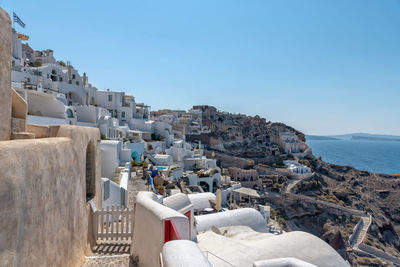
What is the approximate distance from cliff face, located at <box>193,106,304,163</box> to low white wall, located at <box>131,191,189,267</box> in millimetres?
52758

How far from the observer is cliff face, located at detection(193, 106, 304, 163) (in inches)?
2366

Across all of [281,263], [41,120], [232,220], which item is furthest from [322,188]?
[41,120]

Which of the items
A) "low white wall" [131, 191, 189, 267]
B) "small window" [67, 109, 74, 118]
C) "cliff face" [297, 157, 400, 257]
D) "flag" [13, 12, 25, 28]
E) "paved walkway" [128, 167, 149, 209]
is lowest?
"cliff face" [297, 157, 400, 257]

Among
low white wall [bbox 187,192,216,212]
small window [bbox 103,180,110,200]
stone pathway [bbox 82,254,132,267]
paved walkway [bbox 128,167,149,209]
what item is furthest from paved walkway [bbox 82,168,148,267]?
low white wall [bbox 187,192,216,212]

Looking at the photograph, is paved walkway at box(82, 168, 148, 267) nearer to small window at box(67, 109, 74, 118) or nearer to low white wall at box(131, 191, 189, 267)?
low white wall at box(131, 191, 189, 267)

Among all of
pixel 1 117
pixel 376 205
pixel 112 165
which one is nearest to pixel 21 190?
pixel 1 117

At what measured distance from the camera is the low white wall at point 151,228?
490cm

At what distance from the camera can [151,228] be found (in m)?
5.43

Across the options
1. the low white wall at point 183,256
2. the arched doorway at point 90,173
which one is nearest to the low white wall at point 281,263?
the low white wall at point 183,256

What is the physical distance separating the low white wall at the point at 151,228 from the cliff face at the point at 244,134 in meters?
52.8

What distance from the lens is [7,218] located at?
335 centimetres

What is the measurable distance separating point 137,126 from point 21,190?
1366 inches

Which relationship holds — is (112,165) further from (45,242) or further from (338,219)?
(338,219)

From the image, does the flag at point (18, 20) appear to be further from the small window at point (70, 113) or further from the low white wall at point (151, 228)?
the low white wall at point (151, 228)
